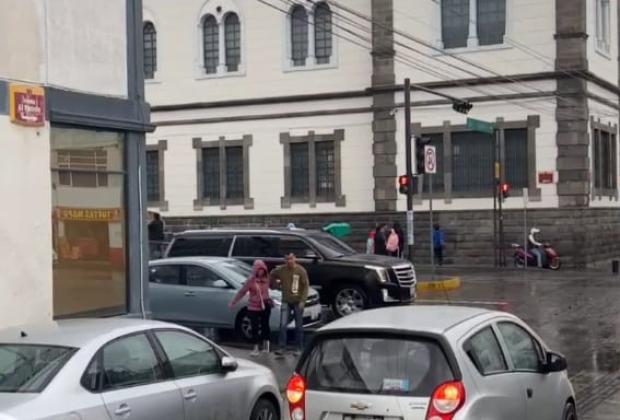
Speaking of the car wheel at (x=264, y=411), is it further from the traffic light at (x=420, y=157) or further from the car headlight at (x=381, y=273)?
the traffic light at (x=420, y=157)

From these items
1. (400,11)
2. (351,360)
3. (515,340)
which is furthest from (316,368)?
(400,11)

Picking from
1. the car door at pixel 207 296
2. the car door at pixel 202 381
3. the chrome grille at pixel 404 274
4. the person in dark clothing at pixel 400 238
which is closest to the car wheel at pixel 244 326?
the car door at pixel 207 296

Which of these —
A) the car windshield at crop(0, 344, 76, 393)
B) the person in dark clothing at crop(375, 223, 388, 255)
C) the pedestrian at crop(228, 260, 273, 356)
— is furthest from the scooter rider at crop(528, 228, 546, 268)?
the car windshield at crop(0, 344, 76, 393)

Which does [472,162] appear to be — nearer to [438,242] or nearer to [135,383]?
[438,242]

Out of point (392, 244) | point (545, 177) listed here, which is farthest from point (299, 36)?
point (392, 244)

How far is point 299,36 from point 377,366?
34.7 metres

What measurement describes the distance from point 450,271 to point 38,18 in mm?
22800

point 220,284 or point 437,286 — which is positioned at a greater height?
point 220,284

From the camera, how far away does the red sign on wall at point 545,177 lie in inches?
1404

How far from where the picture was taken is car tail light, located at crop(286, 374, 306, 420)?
7039 millimetres

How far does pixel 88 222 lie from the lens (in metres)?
14.3

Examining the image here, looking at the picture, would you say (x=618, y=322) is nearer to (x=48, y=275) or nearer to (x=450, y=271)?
(x=48, y=275)

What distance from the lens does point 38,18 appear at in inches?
534

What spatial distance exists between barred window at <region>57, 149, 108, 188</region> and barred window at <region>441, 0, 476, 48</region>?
25208mm
